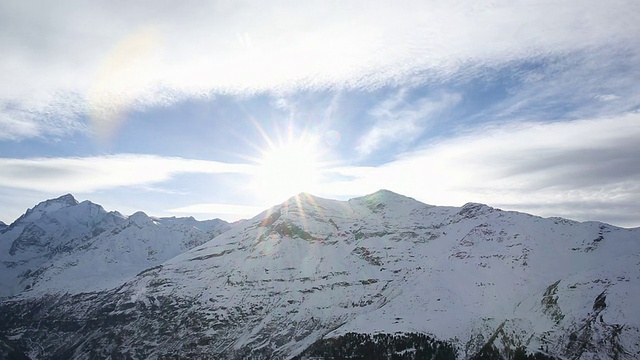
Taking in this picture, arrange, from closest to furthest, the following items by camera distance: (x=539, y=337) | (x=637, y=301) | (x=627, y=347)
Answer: (x=627, y=347) < (x=637, y=301) < (x=539, y=337)

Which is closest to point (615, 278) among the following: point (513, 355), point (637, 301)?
point (637, 301)

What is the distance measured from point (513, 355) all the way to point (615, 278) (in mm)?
52592

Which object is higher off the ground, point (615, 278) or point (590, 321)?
point (615, 278)

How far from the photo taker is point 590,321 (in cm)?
18338

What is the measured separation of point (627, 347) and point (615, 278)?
39.8 metres

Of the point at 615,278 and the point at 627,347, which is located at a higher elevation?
the point at 615,278

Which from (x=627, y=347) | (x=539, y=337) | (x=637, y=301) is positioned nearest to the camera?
(x=627, y=347)

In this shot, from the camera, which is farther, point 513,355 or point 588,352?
point 513,355

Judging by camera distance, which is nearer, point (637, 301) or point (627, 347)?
point (627, 347)

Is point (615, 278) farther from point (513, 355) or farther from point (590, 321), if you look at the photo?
point (513, 355)

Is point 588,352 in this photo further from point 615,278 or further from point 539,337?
point 615,278

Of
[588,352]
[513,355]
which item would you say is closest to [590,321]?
[588,352]

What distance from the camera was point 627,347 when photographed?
16575cm

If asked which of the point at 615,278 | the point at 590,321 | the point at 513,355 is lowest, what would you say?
the point at 513,355
